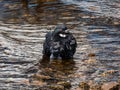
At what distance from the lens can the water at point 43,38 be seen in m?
10.6

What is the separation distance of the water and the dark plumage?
10.0 inches

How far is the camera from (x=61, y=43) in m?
11.6

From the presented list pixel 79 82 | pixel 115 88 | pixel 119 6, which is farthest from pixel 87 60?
pixel 119 6

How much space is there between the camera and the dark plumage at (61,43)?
1159 centimetres

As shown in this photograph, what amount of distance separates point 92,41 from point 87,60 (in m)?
2.41

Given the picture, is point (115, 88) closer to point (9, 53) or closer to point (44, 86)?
point (44, 86)

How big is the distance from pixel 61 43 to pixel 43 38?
3216 millimetres

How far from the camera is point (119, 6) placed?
2073 centimetres

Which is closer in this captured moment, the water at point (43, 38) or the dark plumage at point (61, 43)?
the water at point (43, 38)

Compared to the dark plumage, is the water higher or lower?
lower

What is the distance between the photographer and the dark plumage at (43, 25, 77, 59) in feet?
38.0

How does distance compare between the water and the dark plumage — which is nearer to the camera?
the water

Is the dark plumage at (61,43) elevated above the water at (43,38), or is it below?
above

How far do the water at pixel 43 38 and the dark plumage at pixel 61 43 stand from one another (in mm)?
254
